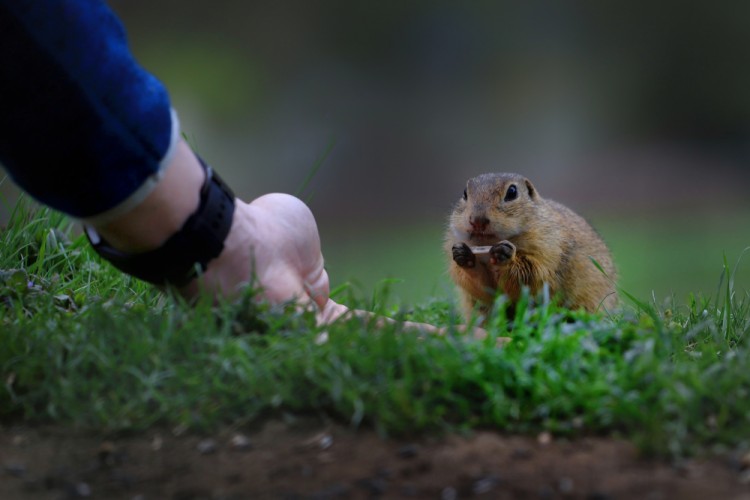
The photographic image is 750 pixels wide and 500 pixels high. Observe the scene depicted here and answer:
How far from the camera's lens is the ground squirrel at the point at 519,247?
13.8 ft

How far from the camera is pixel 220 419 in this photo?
2.40 metres

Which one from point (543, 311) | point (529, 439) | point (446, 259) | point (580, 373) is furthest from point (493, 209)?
point (529, 439)

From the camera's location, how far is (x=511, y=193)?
443cm

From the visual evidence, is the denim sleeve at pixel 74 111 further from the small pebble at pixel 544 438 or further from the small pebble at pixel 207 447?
the small pebble at pixel 544 438

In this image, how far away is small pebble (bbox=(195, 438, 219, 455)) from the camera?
2.30 meters

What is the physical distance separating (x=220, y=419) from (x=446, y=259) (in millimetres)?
2338

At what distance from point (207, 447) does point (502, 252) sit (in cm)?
202

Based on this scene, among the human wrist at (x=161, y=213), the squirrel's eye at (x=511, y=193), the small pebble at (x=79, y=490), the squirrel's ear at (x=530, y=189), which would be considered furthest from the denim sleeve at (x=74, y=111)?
the squirrel's ear at (x=530, y=189)

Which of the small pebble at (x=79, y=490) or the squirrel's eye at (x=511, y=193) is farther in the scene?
the squirrel's eye at (x=511, y=193)

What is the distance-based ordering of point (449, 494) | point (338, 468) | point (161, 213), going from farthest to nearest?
point (161, 213), point (338, 468), point (449, 494)

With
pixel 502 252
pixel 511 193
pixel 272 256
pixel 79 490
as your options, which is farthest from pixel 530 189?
pixel 79 490

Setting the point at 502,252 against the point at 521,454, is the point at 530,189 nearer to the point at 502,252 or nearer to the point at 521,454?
the point at 502,252

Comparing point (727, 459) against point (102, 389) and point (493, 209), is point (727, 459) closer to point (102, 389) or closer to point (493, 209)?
point (102, 389)

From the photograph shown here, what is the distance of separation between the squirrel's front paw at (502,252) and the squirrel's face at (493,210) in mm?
271
